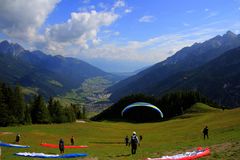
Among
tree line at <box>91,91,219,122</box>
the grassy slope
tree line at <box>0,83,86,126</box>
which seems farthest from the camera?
tree line at <box>91,91,219,122</box>

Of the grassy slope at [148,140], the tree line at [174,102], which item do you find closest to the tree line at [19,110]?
the grassy slope at [148,140]

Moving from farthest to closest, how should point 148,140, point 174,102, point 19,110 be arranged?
point 174,102 → point 19,110 → point 148,140

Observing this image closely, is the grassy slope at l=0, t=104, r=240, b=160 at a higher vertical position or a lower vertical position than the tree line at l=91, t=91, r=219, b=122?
lower

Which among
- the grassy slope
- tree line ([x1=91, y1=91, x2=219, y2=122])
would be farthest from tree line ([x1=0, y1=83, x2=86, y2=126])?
tree line ([x1=91, y1=91, x2=219, y2=122])

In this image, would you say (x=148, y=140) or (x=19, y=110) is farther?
(x=19, y=110)

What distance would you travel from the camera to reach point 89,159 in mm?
32875

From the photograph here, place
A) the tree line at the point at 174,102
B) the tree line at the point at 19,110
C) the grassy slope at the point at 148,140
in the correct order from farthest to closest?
the tree line at the point at 174,102 < the tree line at the point at 19,110 < the grassy slope at the point at 148,140

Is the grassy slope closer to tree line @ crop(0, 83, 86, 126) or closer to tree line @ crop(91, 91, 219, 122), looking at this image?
tree line @ crop(0, 83, 86, 126)

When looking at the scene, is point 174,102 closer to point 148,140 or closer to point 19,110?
point 19,110

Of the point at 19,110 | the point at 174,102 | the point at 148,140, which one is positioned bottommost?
the point at 148,140

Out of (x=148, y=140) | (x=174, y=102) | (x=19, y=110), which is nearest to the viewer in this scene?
(x=148, y=140)

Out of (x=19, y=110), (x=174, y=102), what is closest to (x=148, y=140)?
(x=19, y=110)

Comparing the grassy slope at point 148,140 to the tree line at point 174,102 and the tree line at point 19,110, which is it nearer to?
the tree line at point 19,110

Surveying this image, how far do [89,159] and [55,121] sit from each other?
93.2 metres
